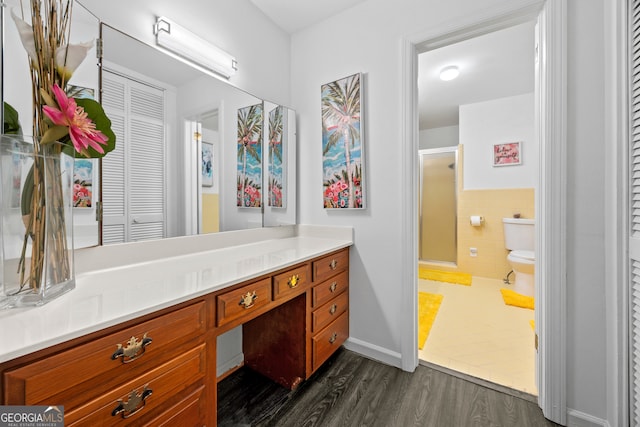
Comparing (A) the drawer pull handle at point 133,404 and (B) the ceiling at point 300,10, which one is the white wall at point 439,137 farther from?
(A) the drawer pull handle at point 133,404

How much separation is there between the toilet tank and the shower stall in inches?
36.7

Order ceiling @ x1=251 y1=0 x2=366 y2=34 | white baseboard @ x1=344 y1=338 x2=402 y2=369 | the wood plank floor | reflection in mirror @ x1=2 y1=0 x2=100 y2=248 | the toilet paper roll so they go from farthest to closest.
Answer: the toilet paper roll < ceiling @ x1=251 y1=0 x2=366 y2=34 < white baseboard @ x1=344 y1=338 x2=402 y2=369 < the wood plank floor < reflection in mirror @ x1=2 y1=0 x2=100 y2=248

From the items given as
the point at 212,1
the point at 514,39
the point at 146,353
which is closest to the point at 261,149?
the point at 212,1

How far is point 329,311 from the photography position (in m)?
1.73

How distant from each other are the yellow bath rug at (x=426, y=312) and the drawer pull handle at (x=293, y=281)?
124 cm

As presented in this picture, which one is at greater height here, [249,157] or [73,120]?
[249,157]

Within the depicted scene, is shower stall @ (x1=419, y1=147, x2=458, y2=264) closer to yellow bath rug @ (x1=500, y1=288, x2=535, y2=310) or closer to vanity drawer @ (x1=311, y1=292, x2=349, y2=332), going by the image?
yellow bath rug @ (x1=500, y1=288, x2=535, y2=310)

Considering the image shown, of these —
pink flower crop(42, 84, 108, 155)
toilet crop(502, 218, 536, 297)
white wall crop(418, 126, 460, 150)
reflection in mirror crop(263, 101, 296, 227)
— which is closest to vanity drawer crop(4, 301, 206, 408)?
pink flower crop(42, 84, 108, 155)

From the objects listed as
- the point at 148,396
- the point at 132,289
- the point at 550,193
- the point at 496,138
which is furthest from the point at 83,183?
the point at 496,138

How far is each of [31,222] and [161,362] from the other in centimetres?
58

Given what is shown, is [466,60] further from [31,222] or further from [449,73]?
[31,222]

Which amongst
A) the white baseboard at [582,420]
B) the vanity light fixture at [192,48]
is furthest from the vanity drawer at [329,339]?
the vanity light fixture at [192,48]

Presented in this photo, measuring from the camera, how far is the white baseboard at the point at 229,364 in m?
1.66

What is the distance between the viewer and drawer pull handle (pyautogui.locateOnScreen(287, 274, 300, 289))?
1.36 metres
